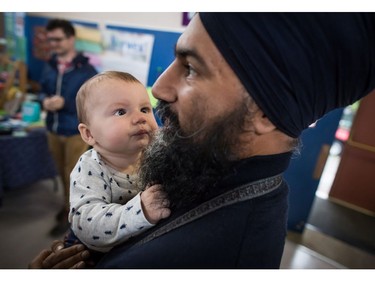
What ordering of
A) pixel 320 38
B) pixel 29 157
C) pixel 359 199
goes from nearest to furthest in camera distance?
pixel 320 38 → pixel 359 199 → pixel 29 157

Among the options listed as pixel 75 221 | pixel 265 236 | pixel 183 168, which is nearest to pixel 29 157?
pixel 75 221

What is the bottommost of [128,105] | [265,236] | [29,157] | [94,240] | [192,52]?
[29,157]

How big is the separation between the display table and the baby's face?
159 centimetres

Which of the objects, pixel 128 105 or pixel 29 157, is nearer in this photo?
pixel 128 105

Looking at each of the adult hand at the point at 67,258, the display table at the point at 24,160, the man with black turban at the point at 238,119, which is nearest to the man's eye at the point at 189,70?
the man with black turban at the point at 238,119

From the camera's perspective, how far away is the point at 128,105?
1.68 feet

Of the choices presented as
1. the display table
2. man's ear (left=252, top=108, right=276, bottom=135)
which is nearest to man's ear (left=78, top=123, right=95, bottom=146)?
man's ear (left=252, top=108, right=276, bottom=135)

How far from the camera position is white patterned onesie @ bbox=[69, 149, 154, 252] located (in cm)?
52

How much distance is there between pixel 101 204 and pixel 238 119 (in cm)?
33

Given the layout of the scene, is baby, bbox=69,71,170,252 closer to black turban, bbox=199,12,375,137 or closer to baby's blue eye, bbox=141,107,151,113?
baby's blue eye, bbox=141,107,151,113

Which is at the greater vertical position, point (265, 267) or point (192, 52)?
point (192, 52)

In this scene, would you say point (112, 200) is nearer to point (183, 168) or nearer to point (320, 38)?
point (183, 168)

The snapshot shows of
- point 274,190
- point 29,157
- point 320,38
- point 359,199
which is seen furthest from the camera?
point 29,157
